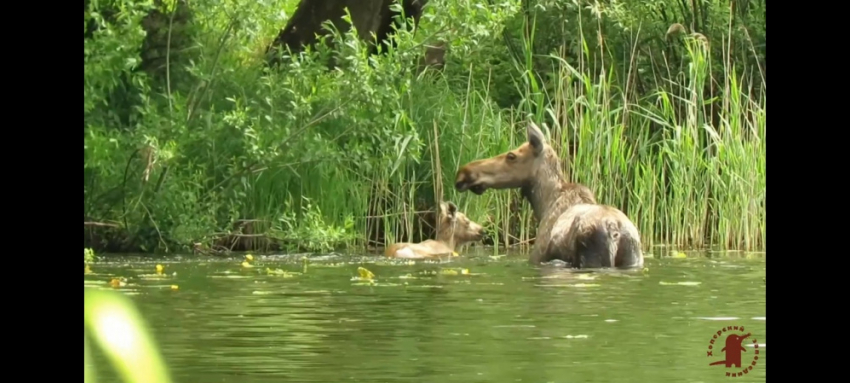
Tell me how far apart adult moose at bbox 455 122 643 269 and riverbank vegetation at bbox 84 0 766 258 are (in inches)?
47.2

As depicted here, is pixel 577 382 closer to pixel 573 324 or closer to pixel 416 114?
pixel 573 324

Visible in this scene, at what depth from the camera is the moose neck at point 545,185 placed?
1460cm

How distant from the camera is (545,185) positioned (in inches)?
578

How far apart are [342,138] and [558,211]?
341cm

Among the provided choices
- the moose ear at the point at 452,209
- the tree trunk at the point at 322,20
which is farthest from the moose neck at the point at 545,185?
the tree trunk at the point at 322,20

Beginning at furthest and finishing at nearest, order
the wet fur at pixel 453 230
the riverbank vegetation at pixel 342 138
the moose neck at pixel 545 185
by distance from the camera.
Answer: the wet fur at pixel 453 230, the riverbank vegetation at pixel 342 138, the moose neck at pixel 545 185

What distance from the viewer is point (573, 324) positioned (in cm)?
877

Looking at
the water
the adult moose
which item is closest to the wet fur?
the adult moose

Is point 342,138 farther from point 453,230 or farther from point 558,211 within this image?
point 558,211

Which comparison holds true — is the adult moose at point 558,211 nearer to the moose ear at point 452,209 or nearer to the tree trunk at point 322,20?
the moose ear at point 452,209

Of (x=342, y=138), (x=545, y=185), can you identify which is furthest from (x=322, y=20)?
(x=545, y=185)

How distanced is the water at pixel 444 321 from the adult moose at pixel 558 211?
1.19 feet

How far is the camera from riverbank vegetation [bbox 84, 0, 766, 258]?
49.0ft
